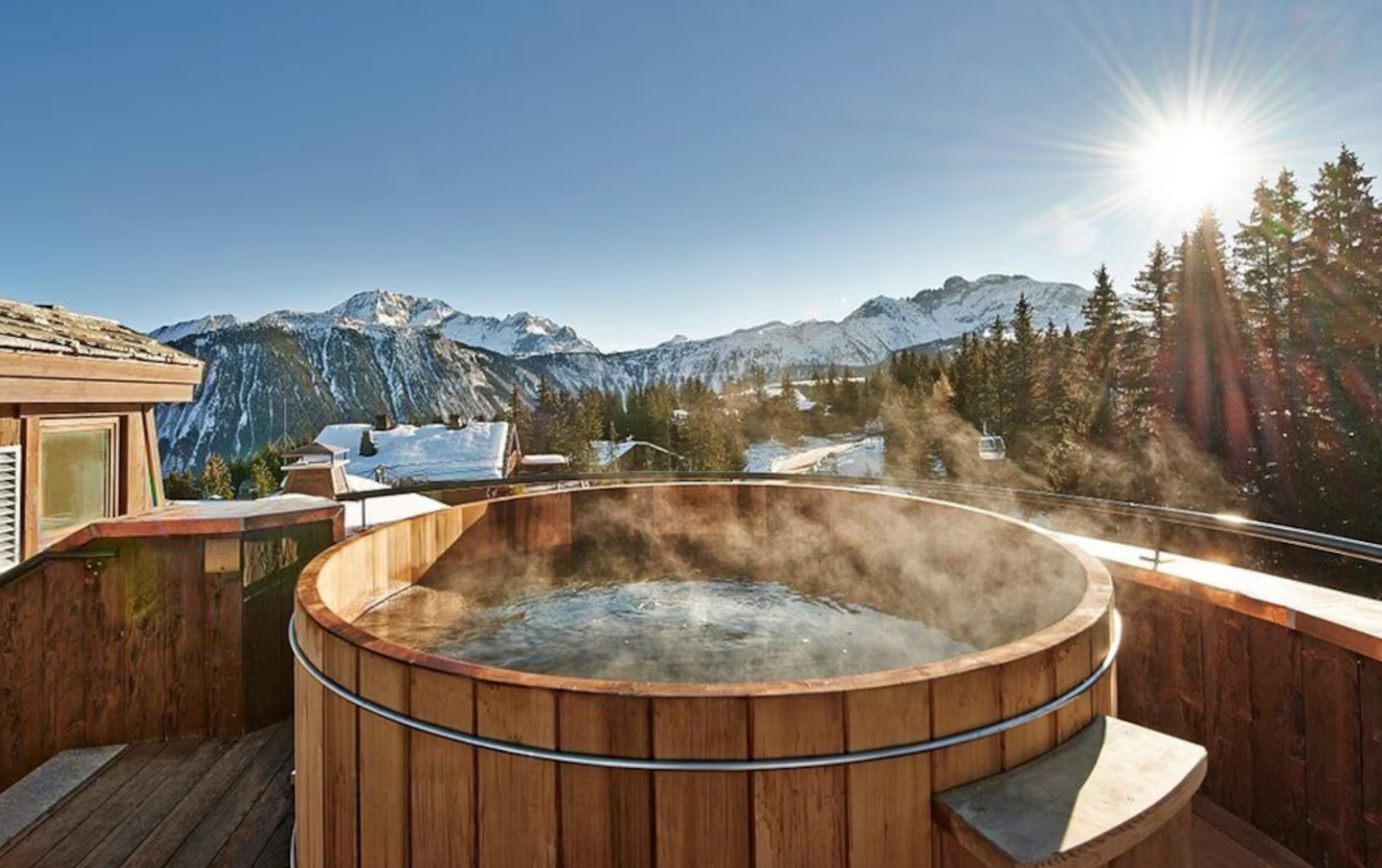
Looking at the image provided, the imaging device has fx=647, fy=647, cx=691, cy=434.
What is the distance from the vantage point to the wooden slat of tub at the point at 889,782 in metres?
1.19

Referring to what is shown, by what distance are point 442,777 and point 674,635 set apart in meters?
1.36

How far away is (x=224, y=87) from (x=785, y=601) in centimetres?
1011

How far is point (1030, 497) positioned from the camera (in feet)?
12.7

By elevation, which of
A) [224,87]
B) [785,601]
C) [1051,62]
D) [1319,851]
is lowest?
[1319,851]

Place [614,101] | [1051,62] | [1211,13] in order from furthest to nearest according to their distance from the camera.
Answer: [614,101] < [1051,62] < [1211,13]

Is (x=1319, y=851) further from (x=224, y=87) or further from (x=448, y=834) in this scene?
(x=224, y=87)

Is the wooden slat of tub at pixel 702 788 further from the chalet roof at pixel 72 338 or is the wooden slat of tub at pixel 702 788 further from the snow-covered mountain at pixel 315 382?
the snow-covered mountain at pixel 315 382

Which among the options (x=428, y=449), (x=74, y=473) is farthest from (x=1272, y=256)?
(x=428, y=449)

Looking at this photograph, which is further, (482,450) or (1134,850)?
(482,450)

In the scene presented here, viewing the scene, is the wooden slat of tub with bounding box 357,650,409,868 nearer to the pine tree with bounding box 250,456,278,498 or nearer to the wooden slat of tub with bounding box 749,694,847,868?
the wooden slat of tub with bounding box 749,694,847,868

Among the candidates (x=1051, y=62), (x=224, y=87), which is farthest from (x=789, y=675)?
(x=224, y=87)

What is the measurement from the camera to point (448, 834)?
1.30m

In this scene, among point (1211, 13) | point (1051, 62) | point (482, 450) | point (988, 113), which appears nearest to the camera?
point (1211, 13)

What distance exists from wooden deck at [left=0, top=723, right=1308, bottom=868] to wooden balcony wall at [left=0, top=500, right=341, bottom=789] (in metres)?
0.17
